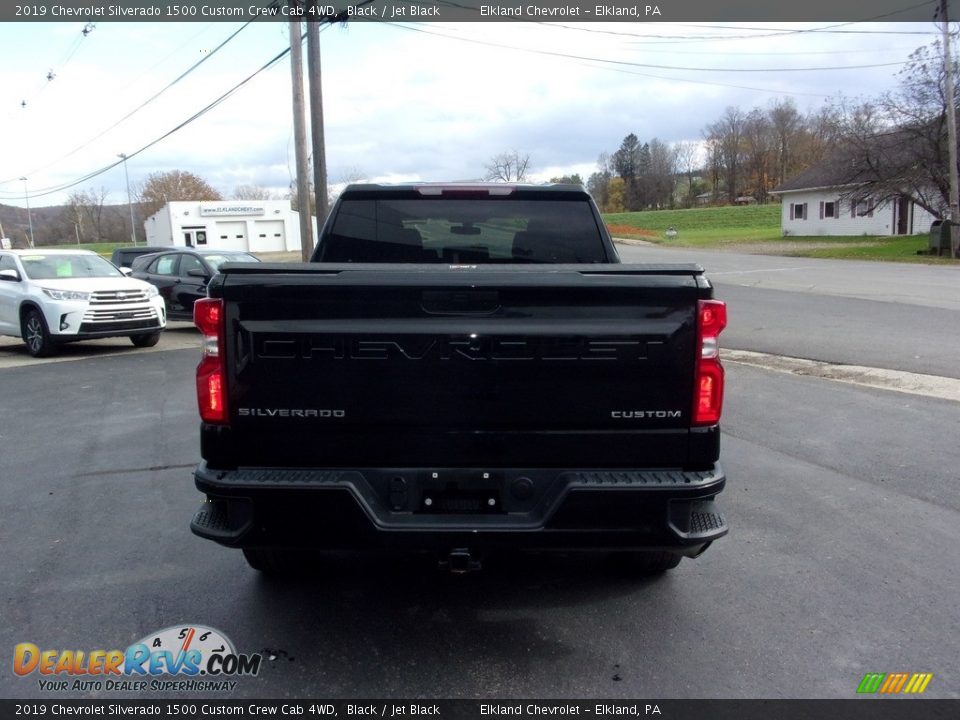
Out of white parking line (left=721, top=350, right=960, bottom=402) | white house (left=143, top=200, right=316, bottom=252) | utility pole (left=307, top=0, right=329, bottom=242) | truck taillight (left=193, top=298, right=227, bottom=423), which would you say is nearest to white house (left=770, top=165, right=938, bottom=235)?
utility pole (left=307, top=0, right=329, bottom=242)

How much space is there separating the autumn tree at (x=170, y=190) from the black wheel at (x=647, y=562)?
108 metres

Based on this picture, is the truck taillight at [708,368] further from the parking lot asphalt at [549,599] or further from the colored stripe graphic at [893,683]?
the colored stripe graphic at [893,683]

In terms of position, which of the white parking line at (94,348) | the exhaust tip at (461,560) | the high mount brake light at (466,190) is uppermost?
the high mount brake light at (466,190)

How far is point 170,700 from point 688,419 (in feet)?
7.90

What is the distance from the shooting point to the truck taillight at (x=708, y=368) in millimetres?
3176

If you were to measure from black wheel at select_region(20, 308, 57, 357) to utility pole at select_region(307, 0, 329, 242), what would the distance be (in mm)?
5452

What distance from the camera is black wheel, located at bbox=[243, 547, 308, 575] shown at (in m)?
4.07

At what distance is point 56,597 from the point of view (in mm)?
4121

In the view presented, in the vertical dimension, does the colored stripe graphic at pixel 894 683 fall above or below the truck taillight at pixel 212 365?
below

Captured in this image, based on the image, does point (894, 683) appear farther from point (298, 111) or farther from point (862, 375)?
point (298, 111)

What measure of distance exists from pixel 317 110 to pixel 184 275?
440 centimetres

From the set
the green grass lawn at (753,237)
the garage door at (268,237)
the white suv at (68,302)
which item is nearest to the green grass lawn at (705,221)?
the green grass lawn at (753,237)

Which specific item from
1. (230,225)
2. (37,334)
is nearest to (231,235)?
(230,225)

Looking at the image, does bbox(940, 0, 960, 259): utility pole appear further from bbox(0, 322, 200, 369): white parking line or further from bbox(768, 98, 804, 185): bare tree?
bbox(768, 98, 804, 185): bare tree
